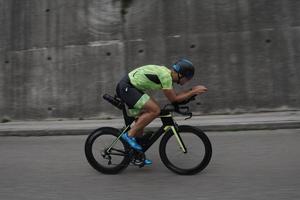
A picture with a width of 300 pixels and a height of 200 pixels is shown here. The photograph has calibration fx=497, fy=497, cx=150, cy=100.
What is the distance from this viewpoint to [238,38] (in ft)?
41.1

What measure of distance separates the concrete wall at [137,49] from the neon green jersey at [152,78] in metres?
5.68

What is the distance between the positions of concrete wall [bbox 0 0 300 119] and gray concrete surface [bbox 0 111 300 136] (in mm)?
613

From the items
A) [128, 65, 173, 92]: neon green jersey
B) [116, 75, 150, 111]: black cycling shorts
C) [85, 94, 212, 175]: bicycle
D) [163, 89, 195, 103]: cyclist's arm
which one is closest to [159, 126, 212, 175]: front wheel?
[85, 94, 212, 175]: bicycle

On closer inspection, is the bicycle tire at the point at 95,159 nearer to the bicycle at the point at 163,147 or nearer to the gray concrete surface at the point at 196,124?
the bicycle at the point at 163,147

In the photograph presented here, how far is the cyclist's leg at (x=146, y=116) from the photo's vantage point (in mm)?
6918

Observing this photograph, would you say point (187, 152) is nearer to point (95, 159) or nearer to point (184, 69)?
point (184, 69)

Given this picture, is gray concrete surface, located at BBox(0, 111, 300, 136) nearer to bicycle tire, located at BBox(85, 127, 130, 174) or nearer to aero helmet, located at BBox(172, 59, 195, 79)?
bicycle tire, located at BBox(85, 127, 130, 174)

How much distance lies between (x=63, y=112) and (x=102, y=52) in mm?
1917

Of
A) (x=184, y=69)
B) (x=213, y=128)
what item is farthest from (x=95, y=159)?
(x=213, y=128)

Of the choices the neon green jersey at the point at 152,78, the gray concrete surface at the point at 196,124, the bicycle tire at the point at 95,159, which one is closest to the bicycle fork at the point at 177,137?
the neon green jersey at the point at 152,78

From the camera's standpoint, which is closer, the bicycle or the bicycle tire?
the bicycle

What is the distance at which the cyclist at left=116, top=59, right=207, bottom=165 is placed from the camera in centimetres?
678

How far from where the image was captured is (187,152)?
6.94 meters

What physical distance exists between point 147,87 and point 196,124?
4048 mm
